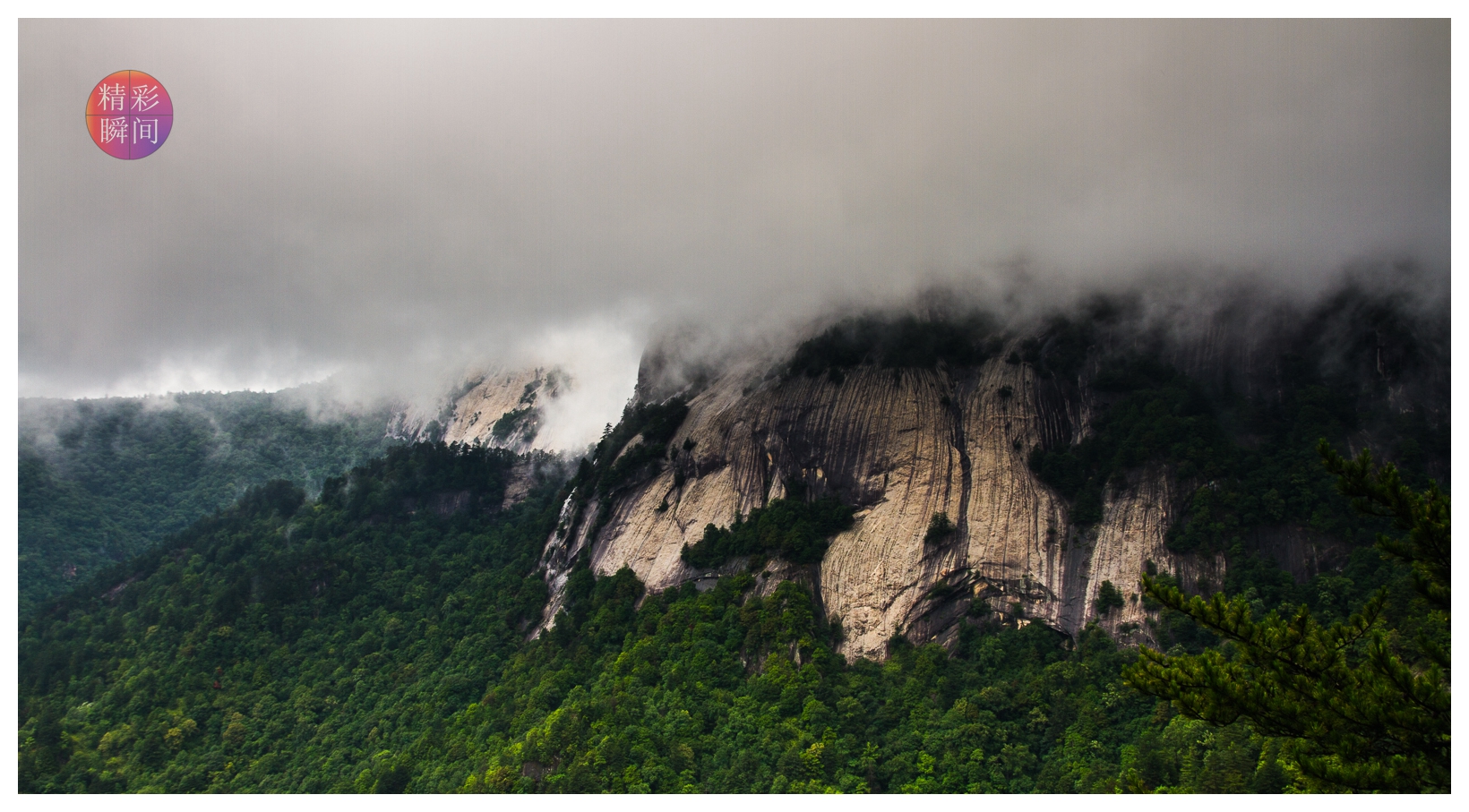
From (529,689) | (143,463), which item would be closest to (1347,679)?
(529,689)

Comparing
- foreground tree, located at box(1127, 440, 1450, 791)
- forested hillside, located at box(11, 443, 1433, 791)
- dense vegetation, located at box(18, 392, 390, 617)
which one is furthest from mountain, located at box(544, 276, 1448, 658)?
dense vegetation, located at box(18, 392, 390, 617)

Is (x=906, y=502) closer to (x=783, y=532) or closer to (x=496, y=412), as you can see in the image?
(x=783, y=532)

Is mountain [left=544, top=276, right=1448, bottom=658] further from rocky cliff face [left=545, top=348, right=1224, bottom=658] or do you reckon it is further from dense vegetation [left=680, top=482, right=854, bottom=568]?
dense vegetation [left=680, top=482, right=854, bottom=568]

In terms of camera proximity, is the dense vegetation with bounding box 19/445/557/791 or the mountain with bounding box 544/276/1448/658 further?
the dense vegetation with bounding box 19/445/557/791

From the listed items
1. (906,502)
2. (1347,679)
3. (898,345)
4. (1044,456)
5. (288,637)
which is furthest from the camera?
(288,637)

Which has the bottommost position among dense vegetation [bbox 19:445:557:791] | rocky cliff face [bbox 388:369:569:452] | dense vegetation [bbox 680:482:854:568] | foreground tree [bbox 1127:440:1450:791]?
dense vegetation [bbox 19:445:557:791]

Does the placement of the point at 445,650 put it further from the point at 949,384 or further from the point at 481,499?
the point at 949,384
